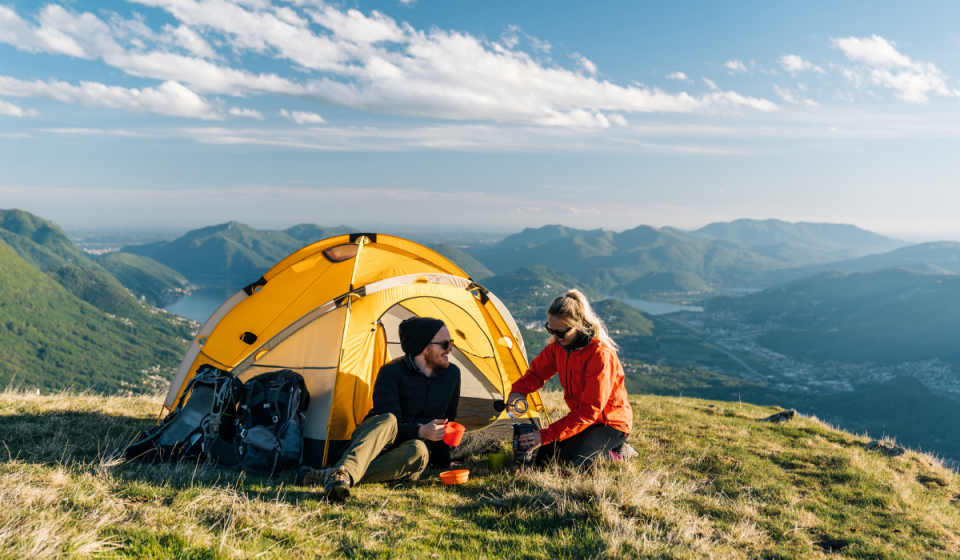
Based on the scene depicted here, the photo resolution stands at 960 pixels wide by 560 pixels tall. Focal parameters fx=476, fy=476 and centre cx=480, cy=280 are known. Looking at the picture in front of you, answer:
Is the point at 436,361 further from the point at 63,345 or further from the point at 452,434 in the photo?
the point at 63,345

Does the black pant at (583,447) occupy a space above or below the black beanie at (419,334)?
below

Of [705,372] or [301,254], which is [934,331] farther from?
[301,254]

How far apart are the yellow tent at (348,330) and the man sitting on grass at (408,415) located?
1207 millimetres

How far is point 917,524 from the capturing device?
18.3ft

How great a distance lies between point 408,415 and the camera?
6.58 m

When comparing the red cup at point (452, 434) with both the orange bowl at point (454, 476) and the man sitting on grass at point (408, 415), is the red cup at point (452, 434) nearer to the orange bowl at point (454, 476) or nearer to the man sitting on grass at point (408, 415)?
the man sitting on grass at point (408, 415)

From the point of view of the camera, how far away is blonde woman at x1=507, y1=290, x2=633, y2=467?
20.5 ft

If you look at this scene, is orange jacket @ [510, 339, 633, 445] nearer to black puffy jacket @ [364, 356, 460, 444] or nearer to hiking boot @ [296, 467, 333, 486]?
black puffy jacket @ [364, 356, 460, 444]

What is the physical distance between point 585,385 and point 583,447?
84 cm

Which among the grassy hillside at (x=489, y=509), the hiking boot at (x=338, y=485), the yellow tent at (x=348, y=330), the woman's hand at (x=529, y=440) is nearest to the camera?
the grassy hillside at (x=489, y=509)

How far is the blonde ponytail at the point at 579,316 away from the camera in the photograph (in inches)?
248

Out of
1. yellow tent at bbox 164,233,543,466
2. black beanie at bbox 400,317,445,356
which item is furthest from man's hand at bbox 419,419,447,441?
yellow tent at bbox 164,233,543,466

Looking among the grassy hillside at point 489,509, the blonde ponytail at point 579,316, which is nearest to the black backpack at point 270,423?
the grassy hillside at point 489,509

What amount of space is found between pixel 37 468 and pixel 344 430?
11.3 feet
